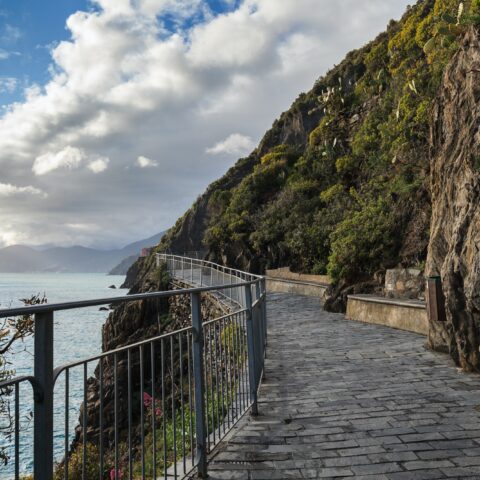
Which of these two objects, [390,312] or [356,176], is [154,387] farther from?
[356,176]

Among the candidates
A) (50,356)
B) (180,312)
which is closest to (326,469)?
(50,356)

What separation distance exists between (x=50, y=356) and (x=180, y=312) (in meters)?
19.1

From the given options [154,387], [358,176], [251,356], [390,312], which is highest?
[358,176]

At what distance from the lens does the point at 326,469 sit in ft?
11.4

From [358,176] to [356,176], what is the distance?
47cm

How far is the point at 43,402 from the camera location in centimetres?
185

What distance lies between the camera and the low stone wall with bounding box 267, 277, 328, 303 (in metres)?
18.2

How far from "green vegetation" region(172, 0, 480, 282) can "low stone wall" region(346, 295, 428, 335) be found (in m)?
1.85

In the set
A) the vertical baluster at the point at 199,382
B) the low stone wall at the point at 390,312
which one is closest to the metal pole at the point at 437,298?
the low stone wall at the point at 390,312

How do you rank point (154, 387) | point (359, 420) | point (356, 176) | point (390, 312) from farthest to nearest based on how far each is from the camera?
point (356, 176), point (390, 312), point (359, 420), point (154, 387)

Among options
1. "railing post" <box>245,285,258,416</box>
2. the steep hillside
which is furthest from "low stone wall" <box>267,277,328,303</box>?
"railing post" <box>245,285,258,416</box>

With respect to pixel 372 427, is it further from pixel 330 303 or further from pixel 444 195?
pixel 330 303

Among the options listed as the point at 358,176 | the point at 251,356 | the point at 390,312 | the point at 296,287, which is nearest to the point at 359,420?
the point at 251,356

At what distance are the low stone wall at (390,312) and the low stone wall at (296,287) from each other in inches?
155
